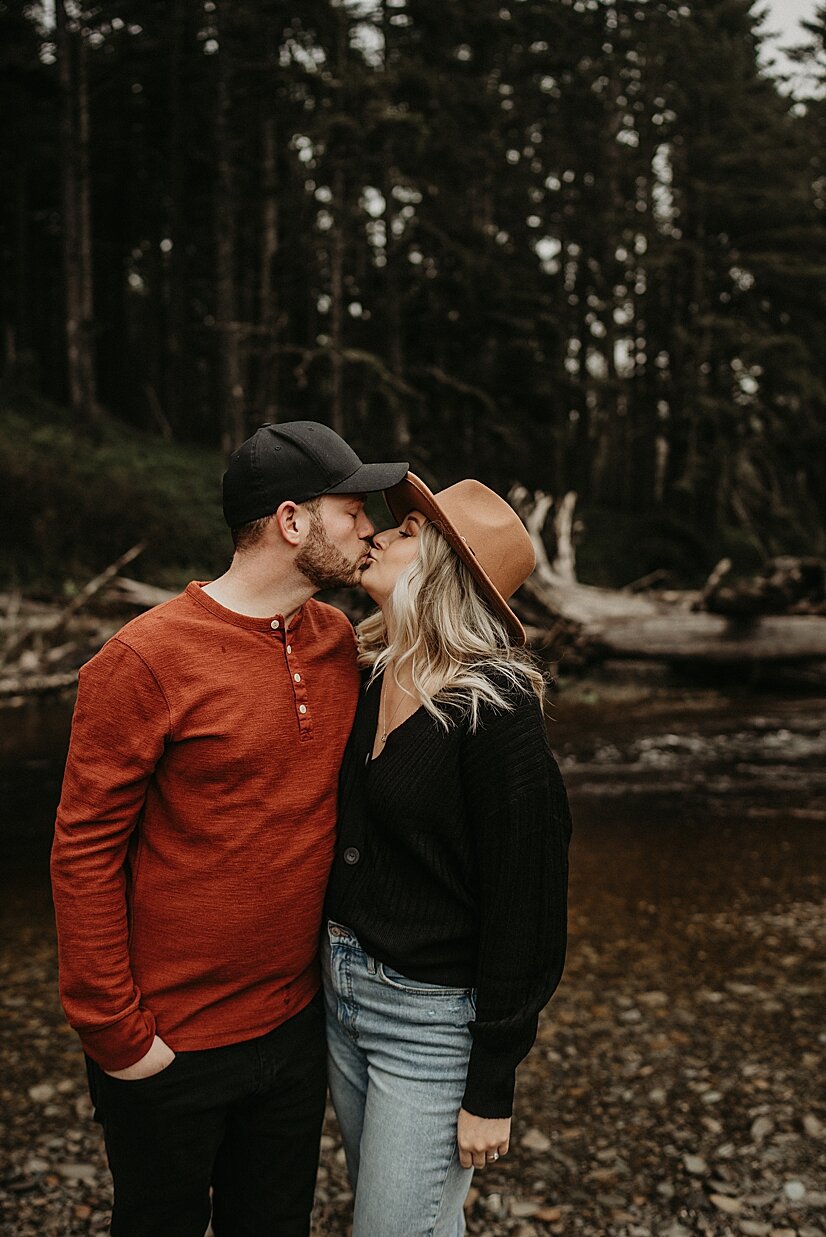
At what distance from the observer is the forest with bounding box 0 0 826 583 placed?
67.5ft

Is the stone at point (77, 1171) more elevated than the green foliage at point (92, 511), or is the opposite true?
the green foliage at point (92, 511)

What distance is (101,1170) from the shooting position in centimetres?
396

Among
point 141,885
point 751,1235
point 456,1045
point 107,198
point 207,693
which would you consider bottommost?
point 751,1235

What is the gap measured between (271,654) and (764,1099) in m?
3.44

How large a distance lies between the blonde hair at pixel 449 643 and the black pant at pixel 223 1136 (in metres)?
0.98

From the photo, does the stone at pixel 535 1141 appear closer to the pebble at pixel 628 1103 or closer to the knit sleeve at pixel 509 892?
the pebble at pixel 628 1103

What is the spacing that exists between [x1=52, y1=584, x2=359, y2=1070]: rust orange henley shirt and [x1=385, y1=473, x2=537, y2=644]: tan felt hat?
0.51 meters

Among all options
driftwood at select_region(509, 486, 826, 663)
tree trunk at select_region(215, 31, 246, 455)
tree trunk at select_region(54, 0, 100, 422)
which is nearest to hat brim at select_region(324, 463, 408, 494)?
driftwood at select_region(509, 486, 826, 663)

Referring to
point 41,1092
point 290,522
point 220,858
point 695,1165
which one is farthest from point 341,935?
point 41,1092

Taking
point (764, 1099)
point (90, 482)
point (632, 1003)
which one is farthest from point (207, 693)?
point (90, 482)

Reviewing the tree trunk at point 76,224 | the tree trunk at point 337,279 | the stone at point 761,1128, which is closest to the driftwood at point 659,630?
the tree trunk at point 337,279

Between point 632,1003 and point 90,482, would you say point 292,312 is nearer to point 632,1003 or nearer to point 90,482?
point 90,482

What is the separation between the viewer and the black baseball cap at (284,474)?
2.51 meters

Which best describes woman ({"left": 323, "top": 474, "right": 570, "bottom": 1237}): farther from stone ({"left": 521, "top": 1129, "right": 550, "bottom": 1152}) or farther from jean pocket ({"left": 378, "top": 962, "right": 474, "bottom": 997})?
stone ({"left": 521, "top": 1129, "right": 550, "bottom": 1152})
